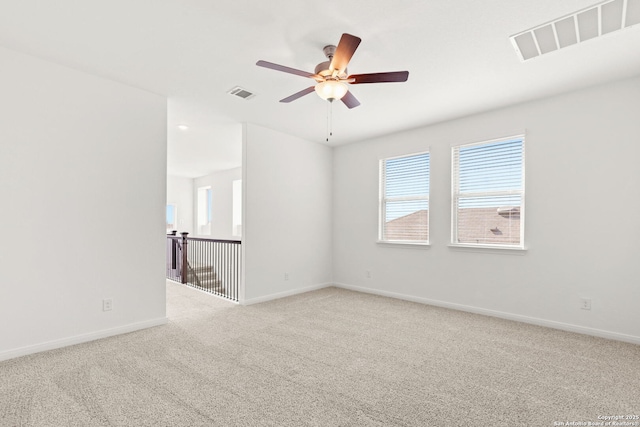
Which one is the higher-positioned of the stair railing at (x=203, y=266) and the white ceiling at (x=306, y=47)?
the white ceiling at (x=306, y=47)

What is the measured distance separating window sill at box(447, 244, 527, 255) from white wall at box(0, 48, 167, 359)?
12.9 ft

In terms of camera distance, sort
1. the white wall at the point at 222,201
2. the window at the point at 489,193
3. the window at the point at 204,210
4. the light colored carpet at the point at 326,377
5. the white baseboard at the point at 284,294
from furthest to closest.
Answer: the window at the point at 204,210 < the white wall at the point at 222,201 < the white baseboard at the point at 284,294 < the window at the point at 489,193 < the light colored carpet at the point at 326,377

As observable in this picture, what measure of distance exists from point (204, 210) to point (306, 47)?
8.02m

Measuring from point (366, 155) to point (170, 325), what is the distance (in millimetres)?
3989

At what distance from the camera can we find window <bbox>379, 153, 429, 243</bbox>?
4883 mm

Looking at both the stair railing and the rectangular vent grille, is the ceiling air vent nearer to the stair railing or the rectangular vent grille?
the rectangular vent grille

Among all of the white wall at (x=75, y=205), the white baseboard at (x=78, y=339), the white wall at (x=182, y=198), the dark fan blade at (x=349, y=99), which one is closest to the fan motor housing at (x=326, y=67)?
the dark fan blade at (x=349, y=99)

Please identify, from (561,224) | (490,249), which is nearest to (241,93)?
(490,249)

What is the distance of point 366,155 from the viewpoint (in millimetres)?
5531

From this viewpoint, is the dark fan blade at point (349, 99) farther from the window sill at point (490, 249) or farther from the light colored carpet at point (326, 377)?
the window sill at point (490, 249)

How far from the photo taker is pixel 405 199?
5090mm

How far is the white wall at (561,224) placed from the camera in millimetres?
3223

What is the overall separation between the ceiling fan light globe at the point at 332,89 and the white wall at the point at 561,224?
2.59 meters

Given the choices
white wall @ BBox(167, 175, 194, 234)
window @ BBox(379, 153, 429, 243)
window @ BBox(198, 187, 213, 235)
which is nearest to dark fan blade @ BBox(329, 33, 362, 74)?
window @ BBox(379, 153, 429, 243)
